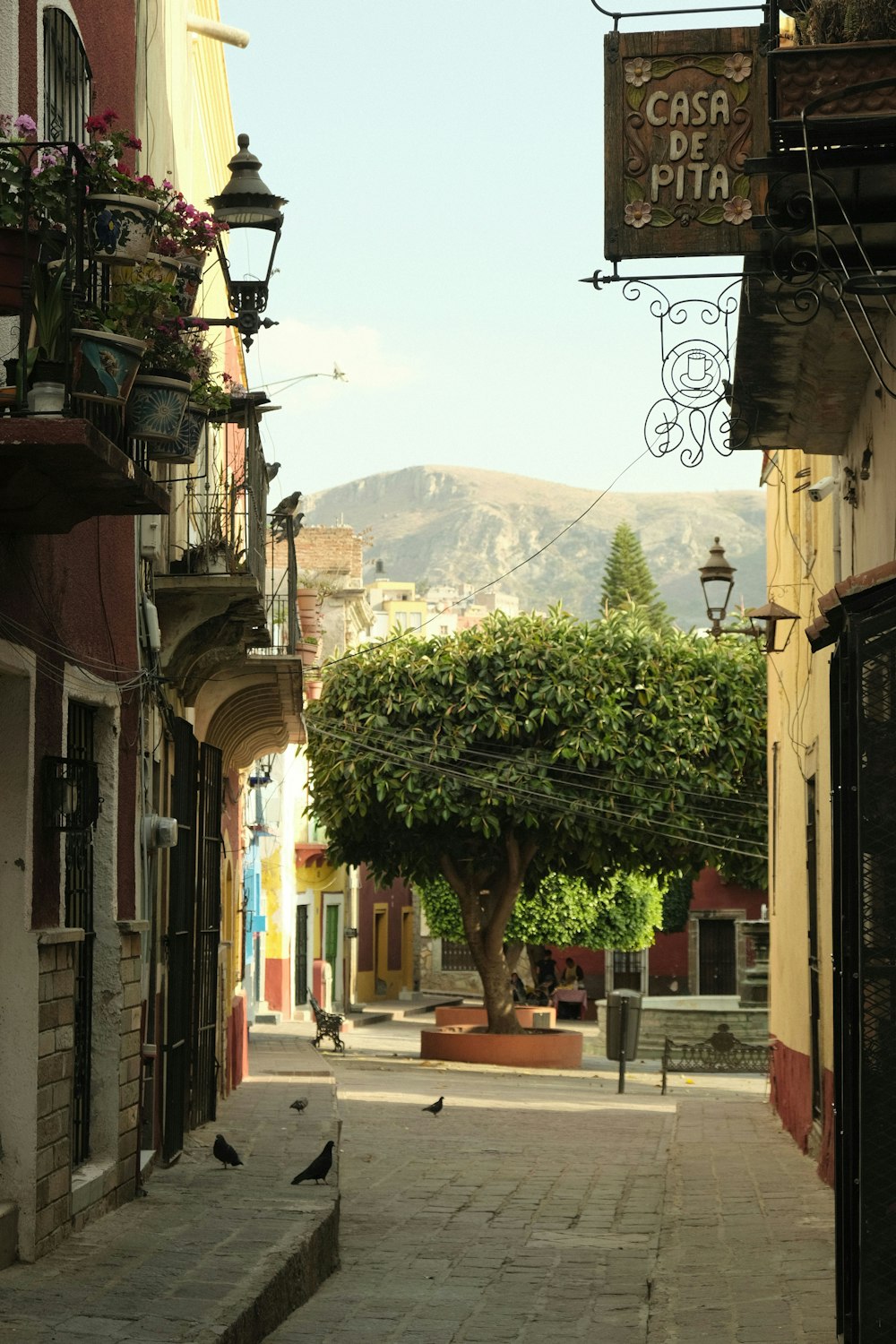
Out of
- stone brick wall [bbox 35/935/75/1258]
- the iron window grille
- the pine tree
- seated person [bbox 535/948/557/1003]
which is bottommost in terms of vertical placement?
seated person [bbox 535/948/557/1003]

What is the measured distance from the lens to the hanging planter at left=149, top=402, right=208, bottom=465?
30.3ft

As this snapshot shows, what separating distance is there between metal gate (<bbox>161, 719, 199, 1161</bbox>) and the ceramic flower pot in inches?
200

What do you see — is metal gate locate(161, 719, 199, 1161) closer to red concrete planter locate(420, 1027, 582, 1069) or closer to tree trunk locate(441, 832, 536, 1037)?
red concrete planter locate(420, 1027, 582, 1069)

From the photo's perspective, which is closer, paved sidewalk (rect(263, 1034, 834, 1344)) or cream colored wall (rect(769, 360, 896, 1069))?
paved sidewalk (rect(263, 1034, 834, 1344))

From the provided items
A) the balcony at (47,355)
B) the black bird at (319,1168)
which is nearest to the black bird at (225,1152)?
the black bird at (319,1168)

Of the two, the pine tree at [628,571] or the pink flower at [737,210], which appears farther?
the pine tree at [628,571]

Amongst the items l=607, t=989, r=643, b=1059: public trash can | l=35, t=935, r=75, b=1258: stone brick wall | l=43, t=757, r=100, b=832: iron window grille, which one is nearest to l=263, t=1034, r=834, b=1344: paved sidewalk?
l=35, t=935, r=75, b=1258: stone brick wall

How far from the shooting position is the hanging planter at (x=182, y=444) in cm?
924

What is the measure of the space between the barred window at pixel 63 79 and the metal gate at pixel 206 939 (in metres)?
5.66

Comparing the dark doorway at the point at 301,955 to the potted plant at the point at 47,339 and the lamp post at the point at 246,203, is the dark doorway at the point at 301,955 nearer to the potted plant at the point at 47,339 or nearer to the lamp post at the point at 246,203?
the lamp post at the point at 246,203

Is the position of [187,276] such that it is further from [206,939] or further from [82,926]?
[206,939]

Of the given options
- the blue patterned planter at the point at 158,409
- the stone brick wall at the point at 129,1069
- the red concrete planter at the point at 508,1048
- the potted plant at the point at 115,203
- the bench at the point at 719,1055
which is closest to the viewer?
the potted plant at the point at 115,203

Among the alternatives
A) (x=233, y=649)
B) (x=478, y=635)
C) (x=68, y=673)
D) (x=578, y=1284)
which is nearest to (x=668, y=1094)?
(x=478, y=635)

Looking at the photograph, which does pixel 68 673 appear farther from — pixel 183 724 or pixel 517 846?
pixel 517 846
